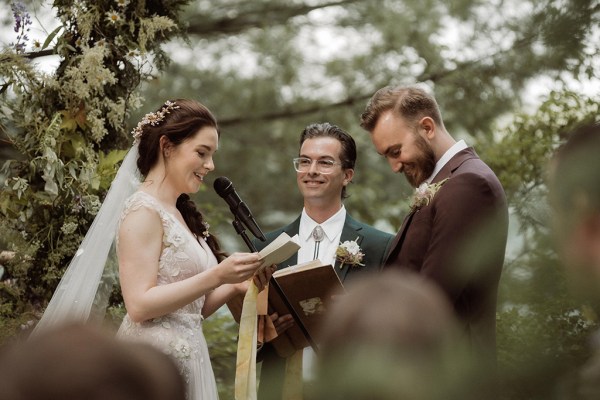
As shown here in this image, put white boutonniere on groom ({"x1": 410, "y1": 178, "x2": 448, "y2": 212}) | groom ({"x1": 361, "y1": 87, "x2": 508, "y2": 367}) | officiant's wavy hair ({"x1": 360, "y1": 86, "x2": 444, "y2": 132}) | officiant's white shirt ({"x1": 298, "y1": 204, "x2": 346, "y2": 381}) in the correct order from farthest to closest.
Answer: officiant's white shirt ({"x1": 298, "y1": 204, "x2": 346, "y2": 381}) < officiant's wavy hair ({"x1": 360, "y1": 86, "x2": 444, "y2": 132}) < white boutonniere on groom ({"x1": 410, "y1": 178, "x2": 448, "y2": 212}) < groom ({"x1": 361, "y1": 87, "x2": 508, "y2": 367})

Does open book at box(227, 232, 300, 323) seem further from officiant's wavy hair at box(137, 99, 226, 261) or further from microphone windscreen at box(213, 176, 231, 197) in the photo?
officiant's wavy hair at box(137, 99, 226, 261)

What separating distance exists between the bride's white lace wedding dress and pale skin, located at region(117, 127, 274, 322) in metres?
0.05

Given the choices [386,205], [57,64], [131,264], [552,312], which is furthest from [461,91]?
[552,312]

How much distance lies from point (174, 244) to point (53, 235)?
1060mm

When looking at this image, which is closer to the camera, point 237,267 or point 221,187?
point 237,267

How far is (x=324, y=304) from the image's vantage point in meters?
4.04

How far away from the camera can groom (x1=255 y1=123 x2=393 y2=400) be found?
191 inches

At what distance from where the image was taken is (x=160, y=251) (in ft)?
12.8

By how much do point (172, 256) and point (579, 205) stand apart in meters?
3.17

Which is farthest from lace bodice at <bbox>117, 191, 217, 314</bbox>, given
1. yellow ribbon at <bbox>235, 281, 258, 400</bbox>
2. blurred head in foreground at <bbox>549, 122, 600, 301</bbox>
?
blurred head in foreground at <bbox>549, 122, 600, 301</bbox>

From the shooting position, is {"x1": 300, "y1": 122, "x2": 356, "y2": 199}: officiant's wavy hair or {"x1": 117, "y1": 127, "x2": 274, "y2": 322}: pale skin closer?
{"x1": 117, "y1": 127, "x2": 274, "y2": 322}: pale skin

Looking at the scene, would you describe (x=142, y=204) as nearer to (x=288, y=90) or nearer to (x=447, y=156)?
(x=447, y=156)

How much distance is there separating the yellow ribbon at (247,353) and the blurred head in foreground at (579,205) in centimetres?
312

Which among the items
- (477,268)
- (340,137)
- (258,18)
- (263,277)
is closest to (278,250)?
(263,277)
